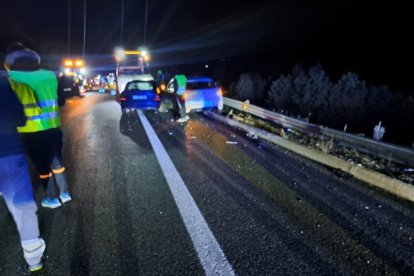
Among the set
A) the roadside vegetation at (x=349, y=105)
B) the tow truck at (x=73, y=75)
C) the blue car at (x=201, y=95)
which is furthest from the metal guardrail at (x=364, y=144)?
the tow truck at (x=73, y=75)

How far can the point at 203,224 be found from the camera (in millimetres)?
3795

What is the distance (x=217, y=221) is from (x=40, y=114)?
104 inches

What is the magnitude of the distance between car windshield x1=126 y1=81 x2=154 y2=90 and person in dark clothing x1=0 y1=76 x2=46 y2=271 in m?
9.53

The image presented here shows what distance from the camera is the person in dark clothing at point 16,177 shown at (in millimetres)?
2822

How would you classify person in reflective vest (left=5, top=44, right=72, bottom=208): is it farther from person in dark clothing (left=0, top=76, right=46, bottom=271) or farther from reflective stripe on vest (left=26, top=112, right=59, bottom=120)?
person in dark clothing (left=0, top=76, right=46, bottom=271)

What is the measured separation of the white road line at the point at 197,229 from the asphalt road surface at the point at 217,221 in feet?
0.04

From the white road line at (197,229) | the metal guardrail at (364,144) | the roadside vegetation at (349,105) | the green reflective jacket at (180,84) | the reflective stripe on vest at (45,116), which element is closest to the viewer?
the white road line at (197,229)

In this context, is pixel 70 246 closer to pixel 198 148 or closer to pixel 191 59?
pixel 198 148

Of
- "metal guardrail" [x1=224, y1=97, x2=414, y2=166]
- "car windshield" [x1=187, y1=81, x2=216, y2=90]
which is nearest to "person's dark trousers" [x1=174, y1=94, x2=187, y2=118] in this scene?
"car windshield" [x1=187, y1=81, x2=216, y2=90]

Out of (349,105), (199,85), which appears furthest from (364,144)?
(199,85)

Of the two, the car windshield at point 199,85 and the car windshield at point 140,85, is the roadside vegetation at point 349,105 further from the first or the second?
the car windshield at point 140,85

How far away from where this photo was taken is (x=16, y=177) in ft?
9.45

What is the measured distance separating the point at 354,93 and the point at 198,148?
307 inches

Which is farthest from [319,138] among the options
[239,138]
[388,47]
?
[388,47]
